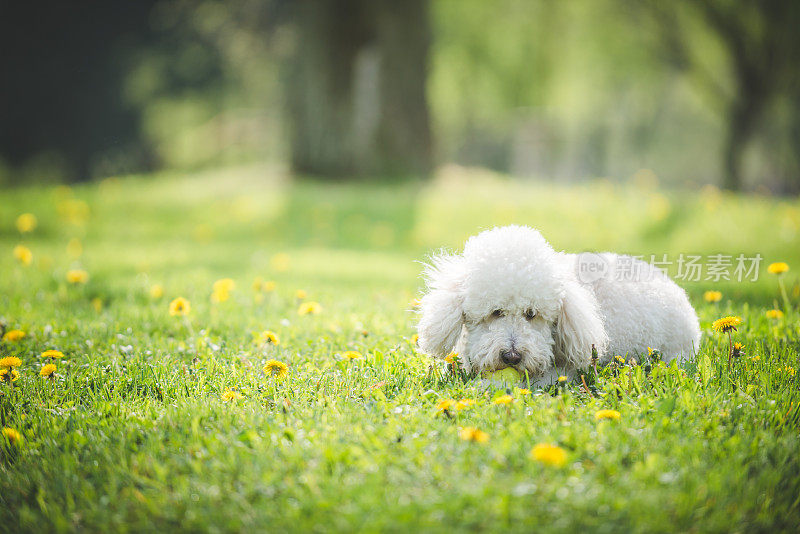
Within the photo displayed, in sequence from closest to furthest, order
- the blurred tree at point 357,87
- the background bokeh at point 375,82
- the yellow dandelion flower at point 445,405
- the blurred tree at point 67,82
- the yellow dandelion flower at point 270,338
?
the yellow dandelion flower at point 445,405
the yellow dandelion flower at point 270,338
the blurred tree at point 357,87
the background bokeh at point 375,82
the blurred tree at point 67,82

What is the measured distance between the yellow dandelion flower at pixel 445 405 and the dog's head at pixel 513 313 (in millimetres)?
452

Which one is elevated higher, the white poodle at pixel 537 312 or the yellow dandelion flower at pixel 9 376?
the white poodle at pixel 537 312

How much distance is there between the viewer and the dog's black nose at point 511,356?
3.23 meters

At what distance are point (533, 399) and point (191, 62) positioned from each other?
84.7 feet

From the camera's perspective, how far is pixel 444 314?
3547 mm

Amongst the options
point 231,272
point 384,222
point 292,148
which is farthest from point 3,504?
point 292,148

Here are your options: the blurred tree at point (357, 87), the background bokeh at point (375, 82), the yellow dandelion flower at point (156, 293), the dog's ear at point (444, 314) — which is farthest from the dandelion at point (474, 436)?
the blurred tree at point (357, 87)

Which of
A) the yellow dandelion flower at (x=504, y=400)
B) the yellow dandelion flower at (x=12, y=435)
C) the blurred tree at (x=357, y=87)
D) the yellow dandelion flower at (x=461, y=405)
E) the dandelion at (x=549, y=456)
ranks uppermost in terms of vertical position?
the blurred tree at (x=357, y=87)

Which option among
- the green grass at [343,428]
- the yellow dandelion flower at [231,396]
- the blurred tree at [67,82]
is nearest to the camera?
the green grass at [343,428]

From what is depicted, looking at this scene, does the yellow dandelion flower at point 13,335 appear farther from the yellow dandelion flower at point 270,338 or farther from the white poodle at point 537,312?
the white poodle at point 537,312

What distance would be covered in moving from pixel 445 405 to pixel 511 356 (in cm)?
53

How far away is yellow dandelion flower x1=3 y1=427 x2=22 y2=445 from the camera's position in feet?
9.28

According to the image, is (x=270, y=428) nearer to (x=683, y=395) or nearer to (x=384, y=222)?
(x=683, y=395)

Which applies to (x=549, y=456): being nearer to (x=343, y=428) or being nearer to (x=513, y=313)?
(x=343, y=428)
